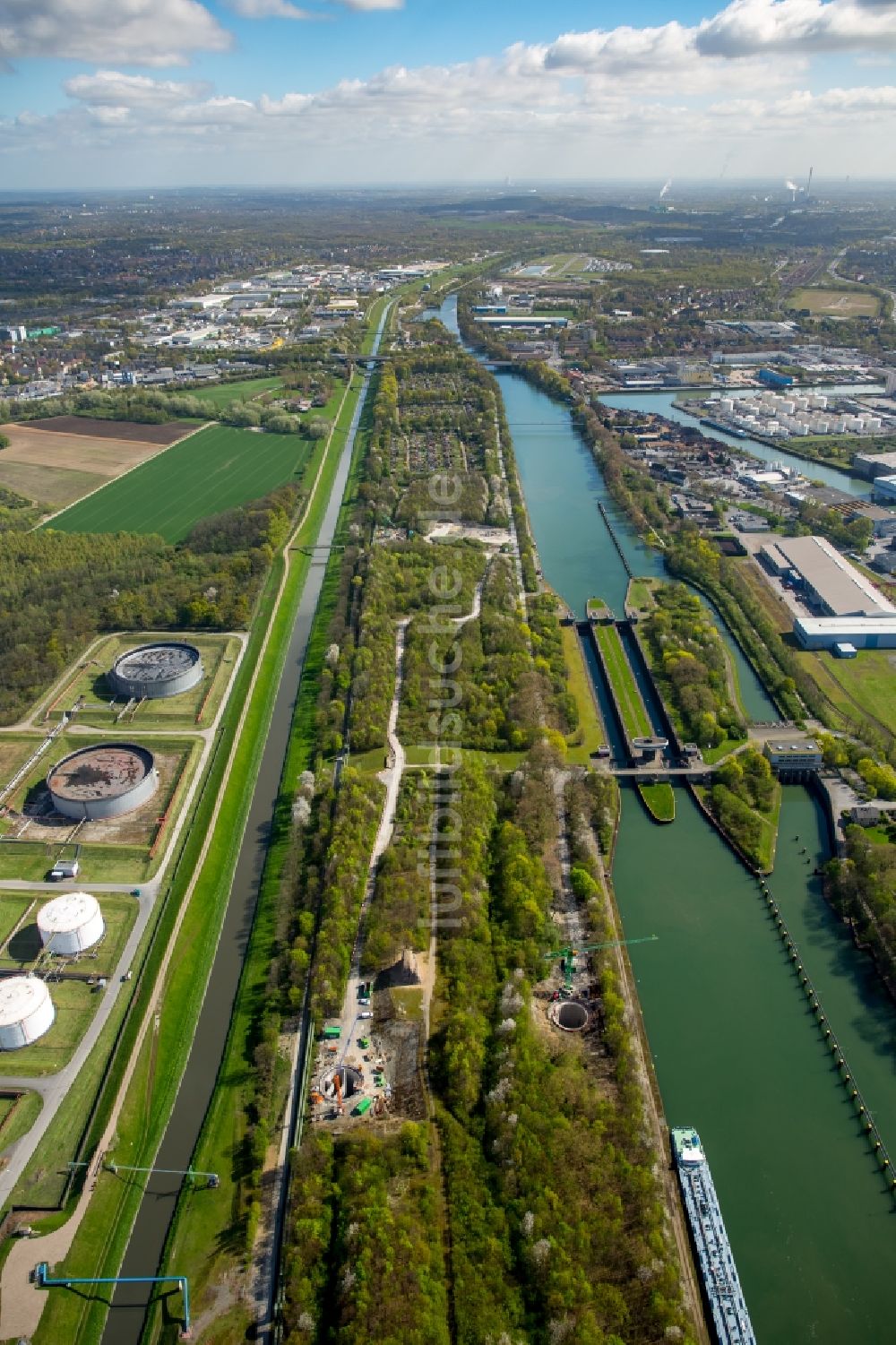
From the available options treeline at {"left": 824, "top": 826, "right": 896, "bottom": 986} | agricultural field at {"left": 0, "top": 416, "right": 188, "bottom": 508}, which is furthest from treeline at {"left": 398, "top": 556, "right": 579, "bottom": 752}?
agricultural field at {"left": 0, "top": 416, "right": 188, "bottom": 508}

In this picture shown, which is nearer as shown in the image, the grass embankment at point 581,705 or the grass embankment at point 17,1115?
the grass embankment at point 17,1115

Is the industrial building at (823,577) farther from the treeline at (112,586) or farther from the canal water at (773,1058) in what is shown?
the treeline at (112,586)

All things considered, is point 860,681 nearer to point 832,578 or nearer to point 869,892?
point 832,578

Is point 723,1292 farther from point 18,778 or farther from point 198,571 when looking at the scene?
point 198,571

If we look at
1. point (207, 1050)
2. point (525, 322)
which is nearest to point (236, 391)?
point (525, 322)

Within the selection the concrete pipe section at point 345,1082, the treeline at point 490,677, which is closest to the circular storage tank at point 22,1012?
the concrete pipe section at point 345,1082

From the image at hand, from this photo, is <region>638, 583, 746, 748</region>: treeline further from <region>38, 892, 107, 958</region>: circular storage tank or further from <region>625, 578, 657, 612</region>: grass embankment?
<region>38, 892, 107, 958</region>: circular storage tank

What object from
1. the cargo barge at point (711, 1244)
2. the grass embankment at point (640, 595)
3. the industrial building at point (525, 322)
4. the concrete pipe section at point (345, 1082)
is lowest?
the cargo barge at point (711, 1244)
